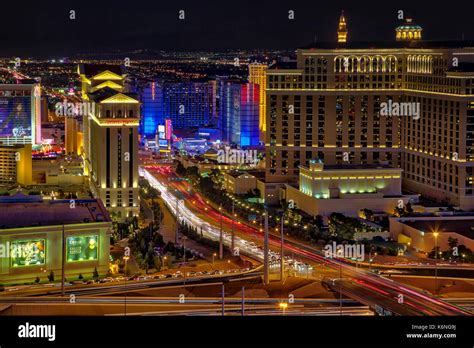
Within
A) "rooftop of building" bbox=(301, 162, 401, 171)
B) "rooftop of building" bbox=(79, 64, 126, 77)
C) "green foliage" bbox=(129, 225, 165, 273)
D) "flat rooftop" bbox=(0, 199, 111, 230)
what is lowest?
"green foliage" bbox=(129, 225, 165, 273)

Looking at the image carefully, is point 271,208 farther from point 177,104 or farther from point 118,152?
point 177,104

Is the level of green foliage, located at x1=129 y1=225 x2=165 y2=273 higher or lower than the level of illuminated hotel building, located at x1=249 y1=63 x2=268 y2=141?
lower

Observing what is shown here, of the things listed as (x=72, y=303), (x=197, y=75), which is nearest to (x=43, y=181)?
(x=72, y=303)

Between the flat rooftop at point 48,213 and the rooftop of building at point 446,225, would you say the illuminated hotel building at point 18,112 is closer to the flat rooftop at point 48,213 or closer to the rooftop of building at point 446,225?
the flat rooftop at point 48,213

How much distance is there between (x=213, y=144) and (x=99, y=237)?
21.4 metres

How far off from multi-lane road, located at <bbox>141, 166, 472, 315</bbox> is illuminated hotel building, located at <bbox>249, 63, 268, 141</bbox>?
809 cm

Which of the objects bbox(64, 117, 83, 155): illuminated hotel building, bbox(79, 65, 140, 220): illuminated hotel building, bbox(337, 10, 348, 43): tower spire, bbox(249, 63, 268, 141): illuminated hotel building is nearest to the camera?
bbox(79, 65, 140, 220): illuminated hotel building

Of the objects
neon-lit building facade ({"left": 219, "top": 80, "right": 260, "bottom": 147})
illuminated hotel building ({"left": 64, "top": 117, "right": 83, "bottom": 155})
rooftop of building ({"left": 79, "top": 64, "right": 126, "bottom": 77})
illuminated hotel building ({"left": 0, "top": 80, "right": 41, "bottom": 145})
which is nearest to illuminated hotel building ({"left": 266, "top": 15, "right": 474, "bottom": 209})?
rooftop of building ({"left": 79, "top": 64, "right": 126, "bottom": 77})

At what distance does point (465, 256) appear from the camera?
48.8 feet

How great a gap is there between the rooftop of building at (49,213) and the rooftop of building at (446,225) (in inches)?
223

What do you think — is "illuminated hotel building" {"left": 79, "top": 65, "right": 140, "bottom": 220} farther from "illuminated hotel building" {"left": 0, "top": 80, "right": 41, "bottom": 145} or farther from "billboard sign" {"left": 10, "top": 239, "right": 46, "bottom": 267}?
"illuminated hotel building" {"left": 0, "top": 80, "right": 41, "bottom": 145}

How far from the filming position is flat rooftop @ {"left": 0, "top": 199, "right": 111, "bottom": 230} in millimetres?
13719

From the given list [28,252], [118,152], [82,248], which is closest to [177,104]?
[118,152]

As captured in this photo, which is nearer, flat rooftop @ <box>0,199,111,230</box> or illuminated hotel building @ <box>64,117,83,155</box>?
flat rooftop @ <box>0,199,111,230</box>
